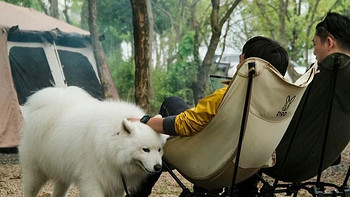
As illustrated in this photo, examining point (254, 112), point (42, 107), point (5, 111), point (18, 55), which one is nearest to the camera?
point (254, 112)

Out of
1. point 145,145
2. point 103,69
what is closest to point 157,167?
point 145,145

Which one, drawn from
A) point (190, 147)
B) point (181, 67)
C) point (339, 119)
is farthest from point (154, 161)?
point (181, 67)

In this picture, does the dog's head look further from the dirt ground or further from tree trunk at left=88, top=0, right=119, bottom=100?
tree trunk at left=88, top=0, right=119, bottom=100

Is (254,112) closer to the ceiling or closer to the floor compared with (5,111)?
closer to the ceiling

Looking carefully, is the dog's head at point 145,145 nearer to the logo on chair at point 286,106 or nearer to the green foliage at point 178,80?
the logo on chair at point 286,106

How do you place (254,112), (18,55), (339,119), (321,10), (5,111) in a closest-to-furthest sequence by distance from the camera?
(254,112) < (339,119) < (5,111) < (18,55) < (321,10)

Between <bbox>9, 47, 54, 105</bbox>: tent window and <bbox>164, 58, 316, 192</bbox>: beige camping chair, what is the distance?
17.0 ft

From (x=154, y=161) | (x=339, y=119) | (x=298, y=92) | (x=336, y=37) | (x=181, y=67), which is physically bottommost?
(x=181, y=67)

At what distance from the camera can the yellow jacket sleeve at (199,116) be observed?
81.6 inches

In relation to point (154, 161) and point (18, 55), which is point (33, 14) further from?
point (154, 161)

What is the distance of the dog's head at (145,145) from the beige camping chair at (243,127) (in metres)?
0.15

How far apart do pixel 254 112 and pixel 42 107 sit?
1.49 m

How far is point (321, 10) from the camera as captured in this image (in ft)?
63.4

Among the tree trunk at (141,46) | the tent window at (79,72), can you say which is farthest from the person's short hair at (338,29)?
the tent window at (79,72)
